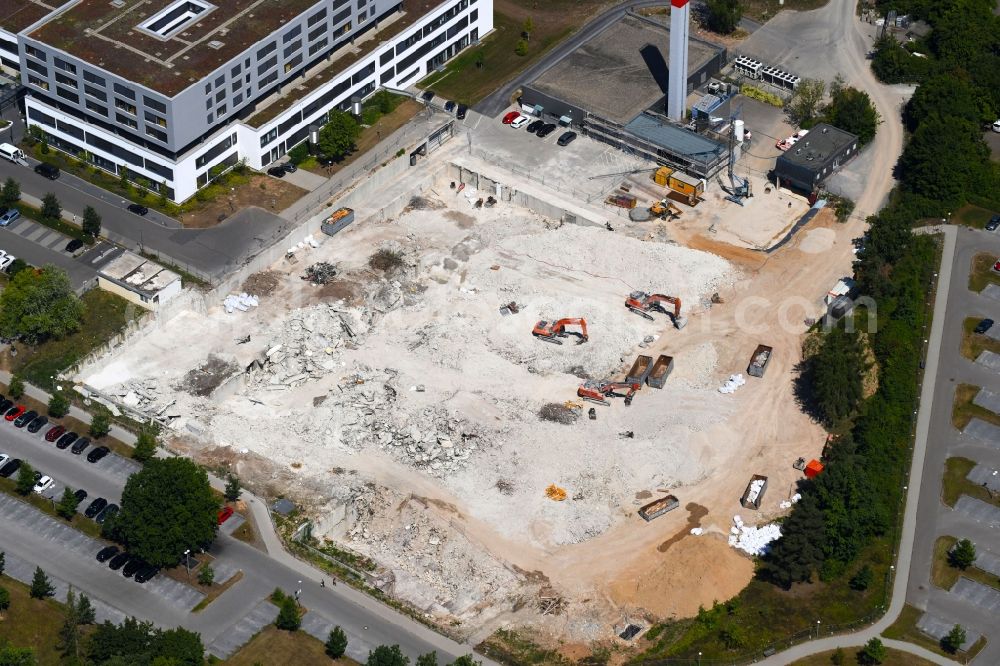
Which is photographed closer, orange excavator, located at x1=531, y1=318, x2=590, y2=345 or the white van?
orange excavator, located at x1=531, y1=318, x2=590, y2=345

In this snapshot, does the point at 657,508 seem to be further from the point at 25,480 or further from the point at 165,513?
the point at 25,480

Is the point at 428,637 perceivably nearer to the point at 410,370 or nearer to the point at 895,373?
the point at 410,370

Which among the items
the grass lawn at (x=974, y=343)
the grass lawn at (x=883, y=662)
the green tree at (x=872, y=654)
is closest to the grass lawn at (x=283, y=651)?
the grass lawn at (x=883, y=662)

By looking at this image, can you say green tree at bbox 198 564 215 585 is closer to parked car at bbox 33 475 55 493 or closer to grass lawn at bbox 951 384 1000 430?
parked car at bbox 33 475 55 493

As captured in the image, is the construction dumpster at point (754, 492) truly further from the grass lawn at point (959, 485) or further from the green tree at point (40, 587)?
the green tree at point (40, 587)

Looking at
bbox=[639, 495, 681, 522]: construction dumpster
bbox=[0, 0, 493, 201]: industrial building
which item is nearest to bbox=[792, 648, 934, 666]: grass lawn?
bbox=[639, 495, 681, 522]: construction dumpster

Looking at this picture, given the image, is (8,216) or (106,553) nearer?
(106,553)

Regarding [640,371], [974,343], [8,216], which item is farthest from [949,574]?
[8,216]
